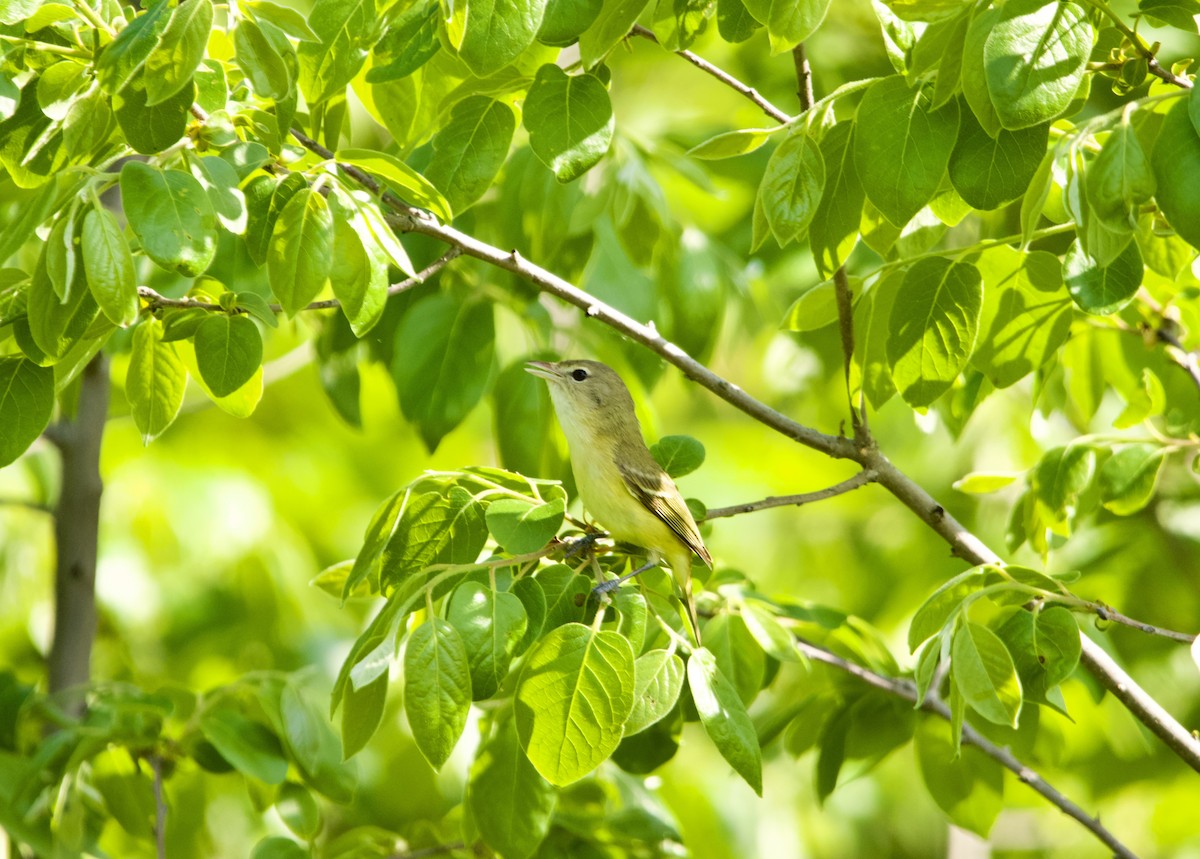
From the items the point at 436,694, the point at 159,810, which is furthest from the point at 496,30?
the point at 159,810

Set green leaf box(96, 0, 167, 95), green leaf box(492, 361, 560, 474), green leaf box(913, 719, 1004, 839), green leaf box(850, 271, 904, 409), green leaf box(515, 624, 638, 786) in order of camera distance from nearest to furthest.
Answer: green leaf box(96, 0, 167, 95) < green leaf box(515, 624, 638, 786) < green leaf box(850, 271, 904, 409) < green leaf box(913, 719, 1004, 839) < green leaf box(492, 361, 560, 474)

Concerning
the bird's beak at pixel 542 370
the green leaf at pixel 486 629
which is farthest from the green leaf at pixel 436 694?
the bird's beak at pixel 542 370

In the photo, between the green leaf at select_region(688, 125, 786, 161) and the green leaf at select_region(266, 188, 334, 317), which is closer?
the green leaf at select_region(266, 188, 334, 317)

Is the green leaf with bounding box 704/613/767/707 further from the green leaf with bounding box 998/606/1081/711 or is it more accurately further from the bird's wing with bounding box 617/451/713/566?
the green leaf with bounding box 998/606/1081/711

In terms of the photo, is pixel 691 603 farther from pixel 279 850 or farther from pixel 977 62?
pixel 977 62

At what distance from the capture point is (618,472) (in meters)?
3.20

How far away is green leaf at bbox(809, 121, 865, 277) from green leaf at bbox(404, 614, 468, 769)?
3.08 ft

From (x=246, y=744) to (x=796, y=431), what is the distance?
151 centimetres

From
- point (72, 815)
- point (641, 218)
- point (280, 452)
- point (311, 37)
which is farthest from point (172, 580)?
point (311, 37)

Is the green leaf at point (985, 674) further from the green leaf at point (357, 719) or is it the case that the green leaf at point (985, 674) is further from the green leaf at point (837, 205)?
the green leaf at point (357, 719)

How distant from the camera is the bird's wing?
2.87 m

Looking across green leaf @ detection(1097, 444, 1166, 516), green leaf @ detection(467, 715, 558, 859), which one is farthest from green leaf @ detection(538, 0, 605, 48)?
green leaf @ detection(1097, 444, 1166, 516)

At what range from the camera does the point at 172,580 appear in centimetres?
647

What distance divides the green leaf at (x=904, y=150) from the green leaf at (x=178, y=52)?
1.02 meters
